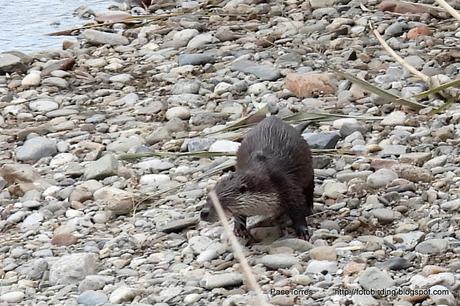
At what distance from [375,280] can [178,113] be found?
278cm

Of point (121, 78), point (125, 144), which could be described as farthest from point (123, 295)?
point (121, 78)

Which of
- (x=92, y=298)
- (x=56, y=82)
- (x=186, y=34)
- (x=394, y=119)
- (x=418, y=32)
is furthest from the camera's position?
(x=186, y=34)

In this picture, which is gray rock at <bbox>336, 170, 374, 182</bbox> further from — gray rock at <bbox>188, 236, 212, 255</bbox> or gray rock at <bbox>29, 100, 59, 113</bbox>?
gray rock at <bbox>29, 100, 59, 113</bbox>

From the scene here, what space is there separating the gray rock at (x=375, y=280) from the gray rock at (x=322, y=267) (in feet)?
0.61

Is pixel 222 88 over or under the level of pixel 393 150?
under

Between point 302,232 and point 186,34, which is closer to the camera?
point 302,232

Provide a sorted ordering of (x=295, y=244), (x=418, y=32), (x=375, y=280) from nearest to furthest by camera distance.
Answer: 1. (x=375, y=280)
2. (x=295, y=244)
3. (x=418, y=32)

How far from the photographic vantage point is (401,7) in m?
7.68

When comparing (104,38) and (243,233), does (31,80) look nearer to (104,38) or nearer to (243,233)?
(104,38)

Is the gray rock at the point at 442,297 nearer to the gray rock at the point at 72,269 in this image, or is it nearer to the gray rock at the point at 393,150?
the gray rock at the point at 72,269

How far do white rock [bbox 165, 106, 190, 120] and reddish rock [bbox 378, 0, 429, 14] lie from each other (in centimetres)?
208

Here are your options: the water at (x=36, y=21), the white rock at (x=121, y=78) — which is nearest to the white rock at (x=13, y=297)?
the white rock at (x=121, y=78)

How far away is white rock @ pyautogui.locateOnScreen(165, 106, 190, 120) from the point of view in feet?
20.5

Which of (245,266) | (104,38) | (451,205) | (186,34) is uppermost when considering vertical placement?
(245,266)
